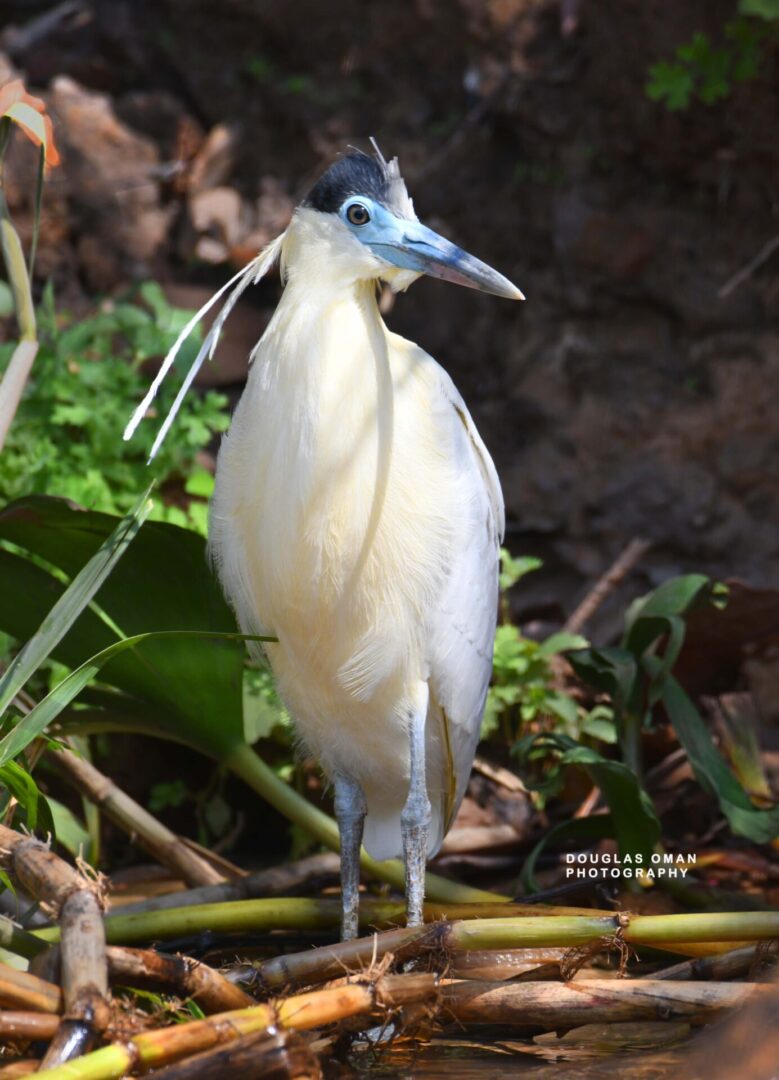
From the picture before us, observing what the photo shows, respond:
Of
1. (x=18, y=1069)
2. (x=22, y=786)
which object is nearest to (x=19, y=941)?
(x=22, y=786)

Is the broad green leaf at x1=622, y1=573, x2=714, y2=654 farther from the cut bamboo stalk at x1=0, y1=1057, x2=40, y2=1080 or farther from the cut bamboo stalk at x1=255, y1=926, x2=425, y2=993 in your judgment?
the cut bamboo stalk at x1=0, y1=1057, x2=40, y2=1080

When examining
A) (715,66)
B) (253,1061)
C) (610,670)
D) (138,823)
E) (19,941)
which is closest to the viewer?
(253,1061)

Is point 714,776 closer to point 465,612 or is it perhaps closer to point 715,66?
point 465,612

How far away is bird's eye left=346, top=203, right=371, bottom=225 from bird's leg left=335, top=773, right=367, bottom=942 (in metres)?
1.45

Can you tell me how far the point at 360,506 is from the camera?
9.43ft

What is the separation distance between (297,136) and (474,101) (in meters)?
0.97

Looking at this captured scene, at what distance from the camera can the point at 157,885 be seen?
3879 mm

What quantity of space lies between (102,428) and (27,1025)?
2.50m

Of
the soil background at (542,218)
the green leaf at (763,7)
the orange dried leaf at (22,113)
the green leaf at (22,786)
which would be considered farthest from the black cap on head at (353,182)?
the soil background at (542,218)

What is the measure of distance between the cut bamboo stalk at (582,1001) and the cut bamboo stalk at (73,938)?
27.5 inches

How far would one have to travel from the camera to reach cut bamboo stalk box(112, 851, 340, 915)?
10.3ft

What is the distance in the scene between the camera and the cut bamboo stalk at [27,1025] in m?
1.89

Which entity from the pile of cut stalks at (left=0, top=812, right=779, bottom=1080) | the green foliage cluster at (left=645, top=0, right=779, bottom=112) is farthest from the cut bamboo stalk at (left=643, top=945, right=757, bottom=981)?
the green foliage cluster at (left=645, top=0, right=779, bottom=112)

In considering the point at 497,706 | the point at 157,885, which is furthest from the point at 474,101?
the point at 157,885
